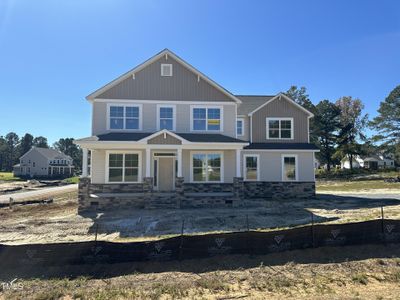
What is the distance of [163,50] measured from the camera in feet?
57.5

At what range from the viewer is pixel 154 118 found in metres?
17.4

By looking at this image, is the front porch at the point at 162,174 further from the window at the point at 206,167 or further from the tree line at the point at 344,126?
the tree line at the point at 344,126

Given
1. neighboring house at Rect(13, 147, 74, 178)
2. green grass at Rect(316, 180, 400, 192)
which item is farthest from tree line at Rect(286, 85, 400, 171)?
neighboring house at Rect(13, 147, 74, 178)

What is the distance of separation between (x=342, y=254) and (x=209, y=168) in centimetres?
1023

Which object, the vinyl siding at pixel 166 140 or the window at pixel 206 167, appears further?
the window at pixel 206 167

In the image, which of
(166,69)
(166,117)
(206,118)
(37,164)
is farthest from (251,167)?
(37,164)

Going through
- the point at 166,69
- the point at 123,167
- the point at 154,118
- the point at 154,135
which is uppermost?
the point at 166,69

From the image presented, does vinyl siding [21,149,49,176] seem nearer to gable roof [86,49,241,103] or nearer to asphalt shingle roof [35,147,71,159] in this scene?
asphalt shingle roof [35,147,71,159]

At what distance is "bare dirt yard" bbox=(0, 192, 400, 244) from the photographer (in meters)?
9.98

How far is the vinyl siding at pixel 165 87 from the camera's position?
1734cm

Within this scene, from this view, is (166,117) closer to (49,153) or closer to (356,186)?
(356,186)

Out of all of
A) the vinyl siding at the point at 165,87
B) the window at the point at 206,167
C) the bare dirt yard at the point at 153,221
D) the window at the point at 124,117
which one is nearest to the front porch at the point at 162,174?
the window at the point at 206,167

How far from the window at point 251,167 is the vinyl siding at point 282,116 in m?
1.45

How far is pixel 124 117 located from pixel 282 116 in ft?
35.3
